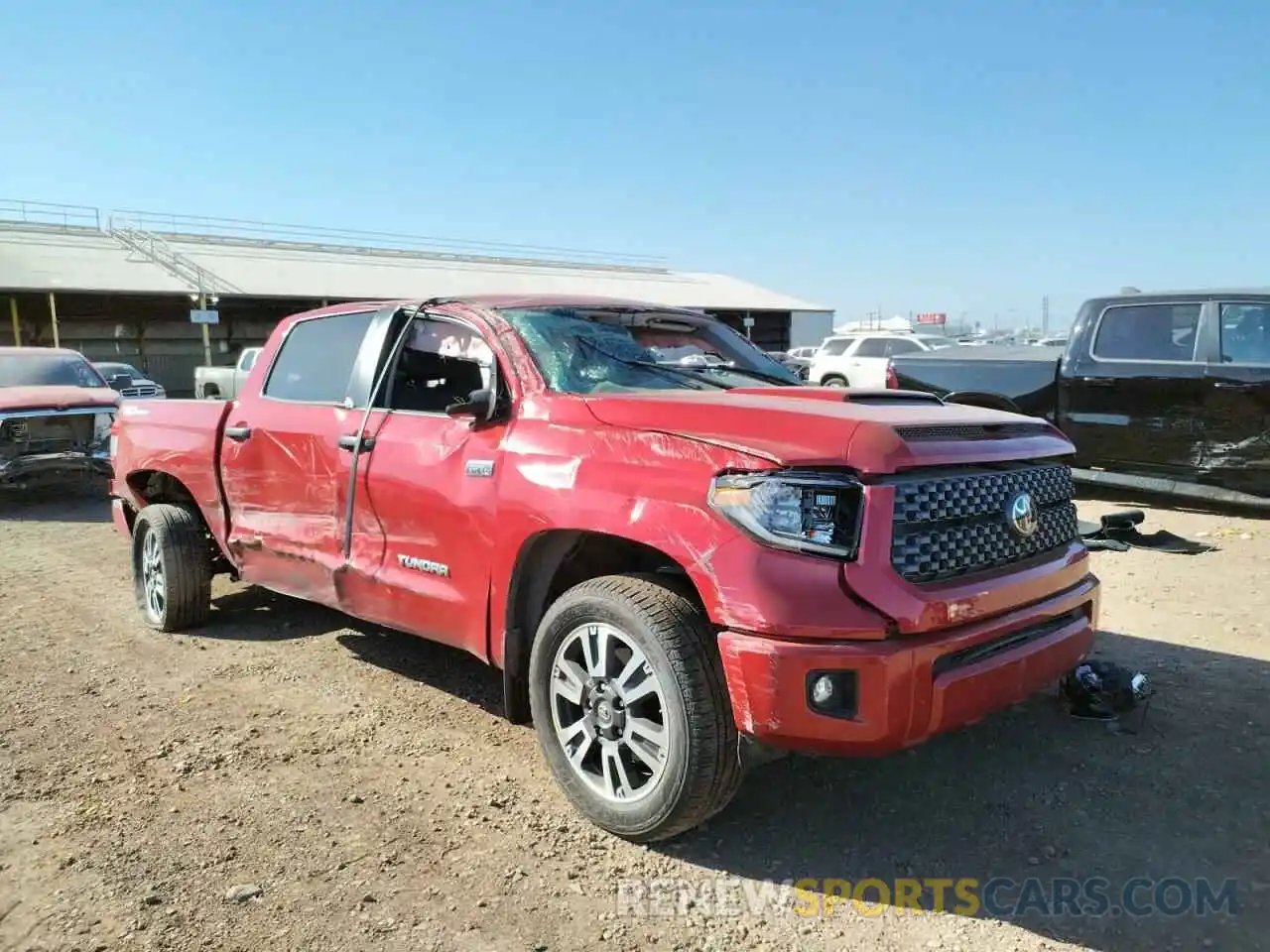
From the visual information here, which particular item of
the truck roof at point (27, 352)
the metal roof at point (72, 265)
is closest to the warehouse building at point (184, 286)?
the metal roof at point (72, 265)

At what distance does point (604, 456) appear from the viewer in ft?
10.4

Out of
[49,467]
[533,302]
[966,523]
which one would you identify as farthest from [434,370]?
[49,467]

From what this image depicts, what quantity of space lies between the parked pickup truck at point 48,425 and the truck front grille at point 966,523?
10310mm

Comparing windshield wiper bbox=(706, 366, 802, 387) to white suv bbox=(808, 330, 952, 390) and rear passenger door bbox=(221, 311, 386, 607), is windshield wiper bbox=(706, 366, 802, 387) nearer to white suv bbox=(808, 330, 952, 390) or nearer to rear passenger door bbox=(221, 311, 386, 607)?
rear passenger door bbox=(221, 311, 386, 607)

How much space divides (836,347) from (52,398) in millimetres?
17573

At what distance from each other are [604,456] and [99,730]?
8.82 ft

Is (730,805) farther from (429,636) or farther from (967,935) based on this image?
(429,636)

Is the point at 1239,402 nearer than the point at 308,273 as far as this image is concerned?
Yes

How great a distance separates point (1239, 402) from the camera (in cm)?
777

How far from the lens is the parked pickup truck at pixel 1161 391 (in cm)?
776

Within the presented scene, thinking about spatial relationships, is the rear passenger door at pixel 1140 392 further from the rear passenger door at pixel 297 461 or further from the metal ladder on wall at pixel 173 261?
the metal ladder on wall at pixel 173 261

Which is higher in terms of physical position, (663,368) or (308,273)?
(308,273)

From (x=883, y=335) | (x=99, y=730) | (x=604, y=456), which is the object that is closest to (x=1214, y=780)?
(x=604, y=456)

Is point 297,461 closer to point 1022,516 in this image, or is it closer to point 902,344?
point 1022,516
